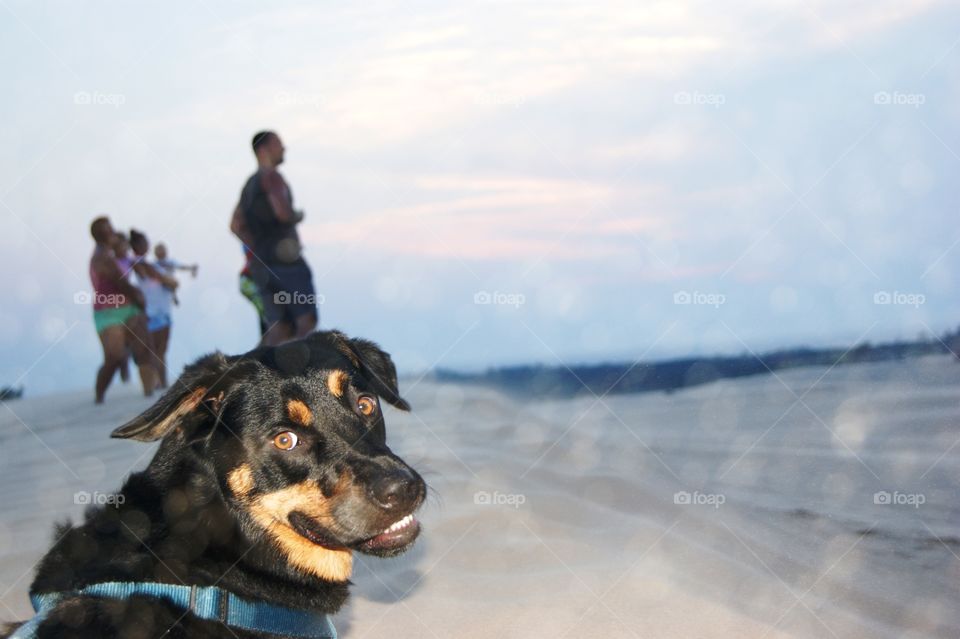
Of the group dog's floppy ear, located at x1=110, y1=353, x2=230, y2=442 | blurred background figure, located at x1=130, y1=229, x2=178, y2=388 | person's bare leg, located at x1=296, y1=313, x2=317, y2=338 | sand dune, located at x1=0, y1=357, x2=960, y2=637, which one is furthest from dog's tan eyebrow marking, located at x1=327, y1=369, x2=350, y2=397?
blurred background figure, located at x1=130, y1=229, x2=178, y2=388

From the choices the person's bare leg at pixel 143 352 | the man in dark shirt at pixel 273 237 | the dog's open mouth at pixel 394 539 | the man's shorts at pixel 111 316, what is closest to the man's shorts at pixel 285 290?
the man in dark shirt at pixel 273 237

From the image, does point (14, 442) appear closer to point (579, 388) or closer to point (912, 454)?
point (579, 388)

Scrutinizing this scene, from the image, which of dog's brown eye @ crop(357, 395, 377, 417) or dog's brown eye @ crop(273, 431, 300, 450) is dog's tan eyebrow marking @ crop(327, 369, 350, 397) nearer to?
dog's brown eye @ crop(357, 395, 377, 417)

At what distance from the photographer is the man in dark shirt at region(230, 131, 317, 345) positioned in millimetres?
7512

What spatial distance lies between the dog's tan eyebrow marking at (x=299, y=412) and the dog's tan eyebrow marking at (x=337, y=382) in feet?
0.48

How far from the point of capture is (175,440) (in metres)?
3.34

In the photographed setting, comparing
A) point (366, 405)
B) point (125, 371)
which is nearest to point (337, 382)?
point (366, 405)

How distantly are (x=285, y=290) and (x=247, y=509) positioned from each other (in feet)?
14.2

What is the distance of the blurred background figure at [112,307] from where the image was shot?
8.58 metres

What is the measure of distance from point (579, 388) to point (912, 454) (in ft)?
10.3

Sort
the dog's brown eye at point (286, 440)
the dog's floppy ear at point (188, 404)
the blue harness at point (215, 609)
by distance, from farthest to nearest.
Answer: the dog's brown eye at point (286, 440), the dog's floppy ear at point (188, 404), the blue harness at point (215, 609)

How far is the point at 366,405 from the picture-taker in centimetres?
374

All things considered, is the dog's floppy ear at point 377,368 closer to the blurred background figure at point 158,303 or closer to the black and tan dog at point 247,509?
the black and tan dog at point 247,509

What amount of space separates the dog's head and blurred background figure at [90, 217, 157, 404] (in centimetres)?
558
